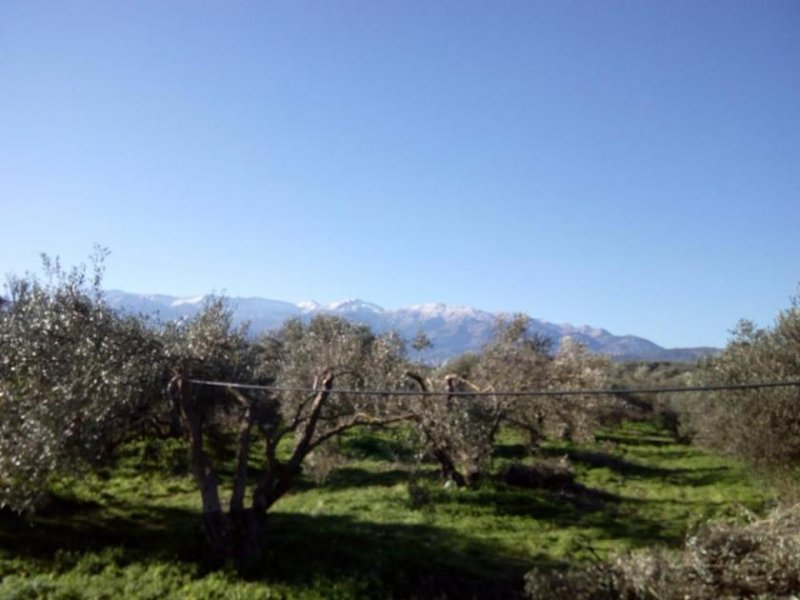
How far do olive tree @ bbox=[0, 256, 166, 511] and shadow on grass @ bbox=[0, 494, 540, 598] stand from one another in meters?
2.69

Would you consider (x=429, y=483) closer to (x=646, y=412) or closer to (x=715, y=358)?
(x=715, y=358)

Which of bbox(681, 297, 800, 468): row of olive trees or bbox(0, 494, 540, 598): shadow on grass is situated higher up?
bbox(681, 297, 800, 468): row of olive trees

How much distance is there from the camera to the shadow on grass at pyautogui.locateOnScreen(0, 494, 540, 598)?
1486 cm

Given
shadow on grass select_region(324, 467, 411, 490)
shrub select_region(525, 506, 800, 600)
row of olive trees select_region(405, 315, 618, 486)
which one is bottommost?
shadow on grass select_region(324, 467, 411, 490)

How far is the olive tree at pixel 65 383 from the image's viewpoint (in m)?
14.1

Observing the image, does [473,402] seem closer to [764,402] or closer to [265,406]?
[265,406]

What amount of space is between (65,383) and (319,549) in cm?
738

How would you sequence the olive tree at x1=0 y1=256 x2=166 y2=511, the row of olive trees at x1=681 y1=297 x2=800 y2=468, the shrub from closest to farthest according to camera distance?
the shrub
the olive tree at x1=0 y1=256 x2=166 y2=511
the row of olive trees at x1=681 y1=297 x2=800 y2=468

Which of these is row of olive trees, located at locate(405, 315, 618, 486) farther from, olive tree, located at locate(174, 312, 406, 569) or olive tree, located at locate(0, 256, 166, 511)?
olive tree, located at locate(0, 256, 166, 511)

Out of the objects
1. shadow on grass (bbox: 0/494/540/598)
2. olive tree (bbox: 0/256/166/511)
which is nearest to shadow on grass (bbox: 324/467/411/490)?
shadow on grass (bbox: 0/494/540/598)

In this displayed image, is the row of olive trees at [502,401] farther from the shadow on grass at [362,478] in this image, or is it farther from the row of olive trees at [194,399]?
the shadow on grass at [362,478]

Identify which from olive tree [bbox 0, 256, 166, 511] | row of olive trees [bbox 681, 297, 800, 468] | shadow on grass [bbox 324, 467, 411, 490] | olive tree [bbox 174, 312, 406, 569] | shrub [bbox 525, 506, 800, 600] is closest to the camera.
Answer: shrub [bbox 525, 506, 800, 600]

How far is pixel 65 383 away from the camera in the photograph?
1509 centimetres

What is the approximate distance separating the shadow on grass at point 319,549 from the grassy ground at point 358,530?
0.05 m
